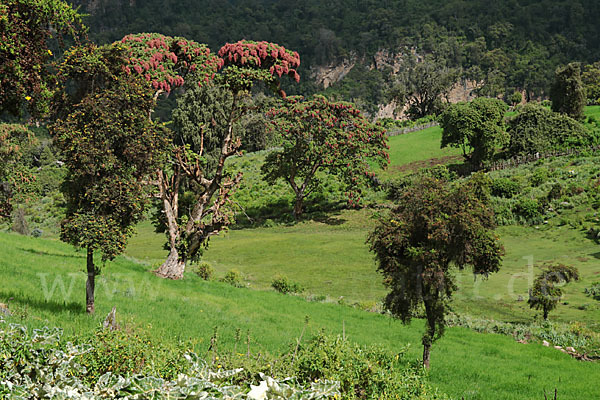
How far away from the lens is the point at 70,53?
32.7 ft

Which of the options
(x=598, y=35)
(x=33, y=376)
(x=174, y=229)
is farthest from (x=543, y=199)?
(x=598, y=35)

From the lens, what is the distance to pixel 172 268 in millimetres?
20203

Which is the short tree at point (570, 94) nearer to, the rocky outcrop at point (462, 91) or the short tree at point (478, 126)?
the short tree at point (478, 126)

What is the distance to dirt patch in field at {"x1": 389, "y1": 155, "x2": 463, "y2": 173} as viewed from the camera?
52062 millimetres

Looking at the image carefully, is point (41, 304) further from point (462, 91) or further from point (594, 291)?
point (462, 91)

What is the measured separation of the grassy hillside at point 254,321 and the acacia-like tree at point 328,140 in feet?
69.7

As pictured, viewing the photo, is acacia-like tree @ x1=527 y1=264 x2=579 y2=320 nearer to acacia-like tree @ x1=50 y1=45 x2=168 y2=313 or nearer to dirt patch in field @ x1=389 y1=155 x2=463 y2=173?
acacia-like tree @ x1=50 y1=45 x2=168 y2=313

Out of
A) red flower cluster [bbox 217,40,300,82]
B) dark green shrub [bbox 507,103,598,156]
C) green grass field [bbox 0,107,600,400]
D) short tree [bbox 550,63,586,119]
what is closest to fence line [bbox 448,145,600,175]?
dark green shrub [bbox 507,103,598,156]

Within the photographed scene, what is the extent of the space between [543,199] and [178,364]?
34.2m

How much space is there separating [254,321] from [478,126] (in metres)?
36.3

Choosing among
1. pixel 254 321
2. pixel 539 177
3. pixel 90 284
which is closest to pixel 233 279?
pixel 254 321

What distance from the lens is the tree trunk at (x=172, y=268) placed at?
20078 mm

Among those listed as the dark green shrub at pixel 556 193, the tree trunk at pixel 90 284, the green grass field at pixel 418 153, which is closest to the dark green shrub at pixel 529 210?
the dark green shrub at pixel 556 193

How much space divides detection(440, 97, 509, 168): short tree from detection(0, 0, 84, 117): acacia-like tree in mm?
39519
